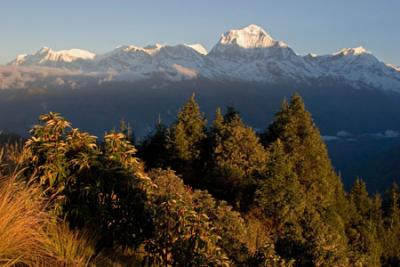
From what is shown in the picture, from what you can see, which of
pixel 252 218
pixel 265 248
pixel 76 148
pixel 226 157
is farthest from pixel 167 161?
pixel 76 148

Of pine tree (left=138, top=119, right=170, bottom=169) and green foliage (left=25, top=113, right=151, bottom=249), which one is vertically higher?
green foliage (left=25, top=113, right=151, bottom=249)

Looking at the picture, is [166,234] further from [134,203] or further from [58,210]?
[58,210]

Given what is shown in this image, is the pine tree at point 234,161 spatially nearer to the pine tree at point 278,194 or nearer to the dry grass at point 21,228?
the pine tree at point 278,194

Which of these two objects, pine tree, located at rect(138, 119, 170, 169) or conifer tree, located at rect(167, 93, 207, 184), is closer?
conifer tree, located at rect(167, 93, 207, 184)

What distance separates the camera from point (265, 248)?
11109mm

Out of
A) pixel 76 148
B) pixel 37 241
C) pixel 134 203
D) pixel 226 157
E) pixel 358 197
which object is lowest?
pixel 358 197

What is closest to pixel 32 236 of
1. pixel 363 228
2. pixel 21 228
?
pixel 21 228

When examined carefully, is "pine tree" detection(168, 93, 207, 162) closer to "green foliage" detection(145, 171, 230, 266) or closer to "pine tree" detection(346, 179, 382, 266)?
"pine tree" detection(346, 179, 382, 266)

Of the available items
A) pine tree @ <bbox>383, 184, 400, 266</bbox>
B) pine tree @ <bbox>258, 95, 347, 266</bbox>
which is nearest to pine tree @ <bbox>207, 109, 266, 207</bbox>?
pine tree @ <bbox>258, 95, 347, 266</bbox>

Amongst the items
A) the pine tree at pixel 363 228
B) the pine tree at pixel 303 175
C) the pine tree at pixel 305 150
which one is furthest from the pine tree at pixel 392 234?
the pine tree at pixel 305 150

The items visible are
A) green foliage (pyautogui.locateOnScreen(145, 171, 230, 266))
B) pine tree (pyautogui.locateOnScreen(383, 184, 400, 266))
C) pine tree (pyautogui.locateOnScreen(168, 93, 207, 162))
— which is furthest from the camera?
pine tree (pyautogui.locateOnScreen(383, 184, 400, 266))

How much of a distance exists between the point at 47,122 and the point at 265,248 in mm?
6189

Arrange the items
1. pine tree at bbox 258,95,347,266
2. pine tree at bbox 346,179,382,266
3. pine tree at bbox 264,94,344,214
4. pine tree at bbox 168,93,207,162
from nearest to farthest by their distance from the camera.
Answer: pine tree at bbox 258,95,347,266
pine tree at bbox 264,94,344,214
pine tree at bbox 168,93,207,162
pine tree at bbox 346,179,382,266

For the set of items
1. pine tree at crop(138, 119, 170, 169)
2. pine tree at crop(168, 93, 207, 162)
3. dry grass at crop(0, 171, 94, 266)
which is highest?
dry grass at crop(0, 171, 94, 266)
